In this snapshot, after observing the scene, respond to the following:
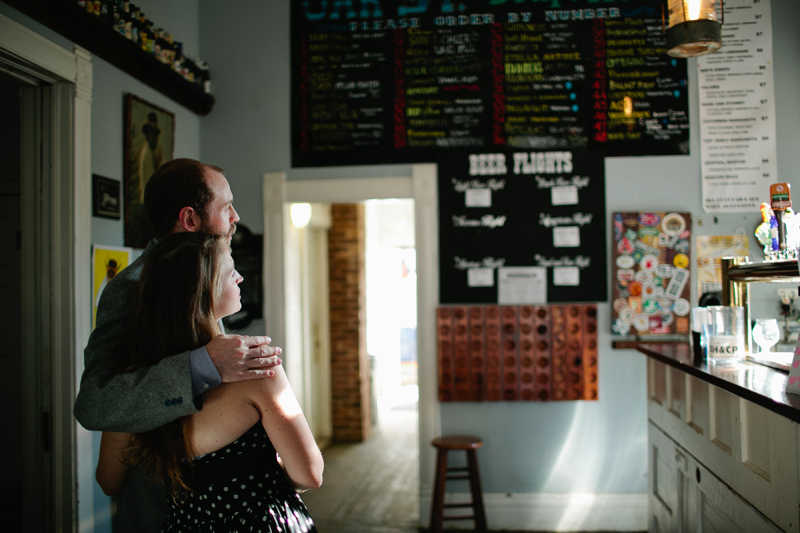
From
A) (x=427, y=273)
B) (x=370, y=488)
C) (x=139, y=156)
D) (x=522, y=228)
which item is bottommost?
(x=370, y=488)

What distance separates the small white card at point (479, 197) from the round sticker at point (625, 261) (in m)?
0.85

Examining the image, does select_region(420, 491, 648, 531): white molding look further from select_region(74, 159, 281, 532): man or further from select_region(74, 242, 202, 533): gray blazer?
select_region(74, 242, 202, 533): gray blazer

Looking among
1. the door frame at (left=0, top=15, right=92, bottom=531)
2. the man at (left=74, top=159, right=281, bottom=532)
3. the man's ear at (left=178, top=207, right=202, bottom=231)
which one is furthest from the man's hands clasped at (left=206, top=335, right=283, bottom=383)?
the door frame at (left=0, top=15, right=92, bottom=531)

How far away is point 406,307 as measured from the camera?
8289 mm

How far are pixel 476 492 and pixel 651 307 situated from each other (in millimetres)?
1496

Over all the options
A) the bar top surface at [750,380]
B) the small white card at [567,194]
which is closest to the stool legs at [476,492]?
the bar top surface at [750,380]

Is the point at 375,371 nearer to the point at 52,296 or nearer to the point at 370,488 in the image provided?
the point at 370,488

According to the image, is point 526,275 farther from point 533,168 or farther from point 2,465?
point 2,465

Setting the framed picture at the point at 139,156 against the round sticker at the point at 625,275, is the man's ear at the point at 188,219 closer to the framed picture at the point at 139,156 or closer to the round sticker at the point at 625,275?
the framed picture at the point at 139,156

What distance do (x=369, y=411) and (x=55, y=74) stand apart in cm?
451

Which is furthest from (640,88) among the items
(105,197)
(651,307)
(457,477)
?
(105,197)

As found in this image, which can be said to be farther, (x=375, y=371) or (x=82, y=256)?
(x=375, y=371)

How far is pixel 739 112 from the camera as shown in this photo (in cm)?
335

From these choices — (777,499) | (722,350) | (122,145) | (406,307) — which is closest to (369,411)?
(406,307)
